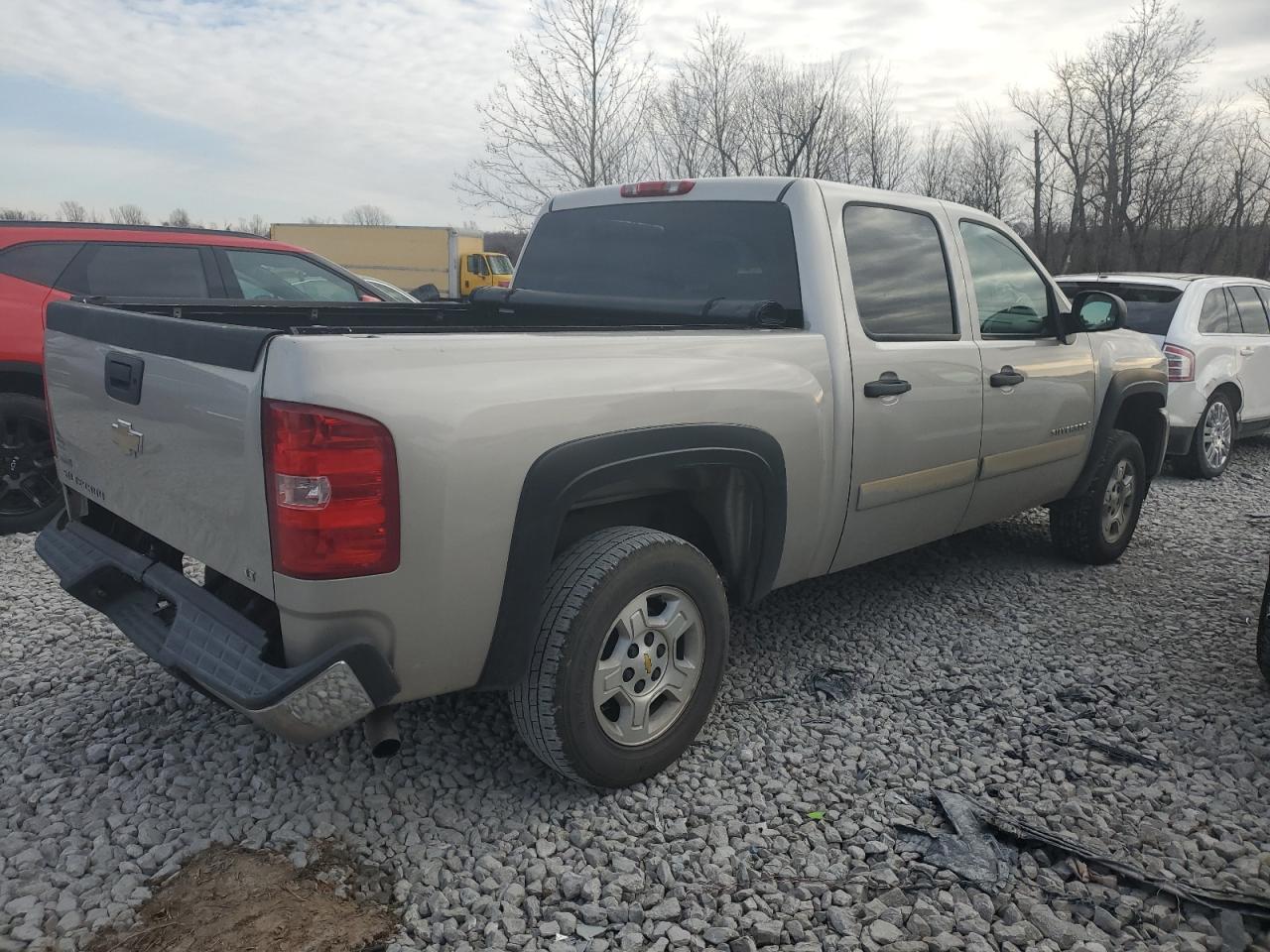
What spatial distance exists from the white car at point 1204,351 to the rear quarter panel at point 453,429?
6519 mm

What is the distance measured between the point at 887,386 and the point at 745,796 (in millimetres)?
1566

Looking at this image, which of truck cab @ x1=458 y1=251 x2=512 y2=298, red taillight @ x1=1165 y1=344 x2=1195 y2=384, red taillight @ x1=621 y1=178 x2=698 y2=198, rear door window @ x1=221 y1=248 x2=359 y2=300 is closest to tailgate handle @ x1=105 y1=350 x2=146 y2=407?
red taillight @ x1=621 y1=178 x2=698 y2=198

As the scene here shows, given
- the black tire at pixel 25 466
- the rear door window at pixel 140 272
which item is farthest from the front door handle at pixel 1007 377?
the black tire at pixel 25 466

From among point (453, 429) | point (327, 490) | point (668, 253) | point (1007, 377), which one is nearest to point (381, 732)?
point (327, 490)

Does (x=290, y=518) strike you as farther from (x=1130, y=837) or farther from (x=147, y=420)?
(x=1130, y=837)

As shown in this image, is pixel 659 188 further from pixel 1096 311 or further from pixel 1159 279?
pixel 1159 279

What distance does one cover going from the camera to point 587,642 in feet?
8.52

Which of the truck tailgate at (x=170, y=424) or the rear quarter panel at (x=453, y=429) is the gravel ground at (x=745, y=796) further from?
the truck tailgate at (x=170, y=424)

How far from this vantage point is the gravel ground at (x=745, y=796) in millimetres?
2373

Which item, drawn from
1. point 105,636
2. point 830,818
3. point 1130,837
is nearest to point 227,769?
point 105,636

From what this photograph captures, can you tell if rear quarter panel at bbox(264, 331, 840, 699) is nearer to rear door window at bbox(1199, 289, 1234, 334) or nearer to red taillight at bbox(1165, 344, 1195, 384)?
red taillight at bbox(1165, 344, 1195, 384)

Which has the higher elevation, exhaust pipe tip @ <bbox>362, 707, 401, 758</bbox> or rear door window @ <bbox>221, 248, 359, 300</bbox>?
rear door window @ <bbox>221, 248, 359, 300</bbox>

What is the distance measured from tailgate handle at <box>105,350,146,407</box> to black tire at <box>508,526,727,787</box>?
1.26 meters

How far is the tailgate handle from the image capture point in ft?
8.42
